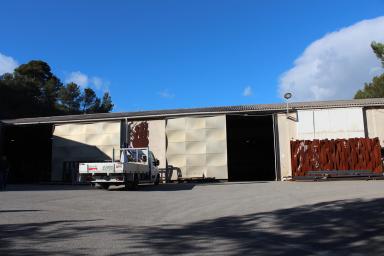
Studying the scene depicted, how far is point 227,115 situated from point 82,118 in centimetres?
1035

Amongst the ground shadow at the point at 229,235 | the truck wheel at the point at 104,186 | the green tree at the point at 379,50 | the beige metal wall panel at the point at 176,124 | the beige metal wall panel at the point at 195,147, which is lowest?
the ground shadow at the point at 229,235

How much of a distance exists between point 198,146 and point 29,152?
2052 centimetres

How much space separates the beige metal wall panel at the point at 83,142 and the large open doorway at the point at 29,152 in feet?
9.59

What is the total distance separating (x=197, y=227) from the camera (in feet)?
31.1

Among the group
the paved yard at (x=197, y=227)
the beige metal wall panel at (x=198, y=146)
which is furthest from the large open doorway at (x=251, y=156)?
the paved yard at (x=197, y=227)

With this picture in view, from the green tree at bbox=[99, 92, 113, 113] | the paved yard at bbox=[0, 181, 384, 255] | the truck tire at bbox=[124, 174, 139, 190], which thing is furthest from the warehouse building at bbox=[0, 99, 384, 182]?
the green tree at bbox=[99, 92, 113, 113]

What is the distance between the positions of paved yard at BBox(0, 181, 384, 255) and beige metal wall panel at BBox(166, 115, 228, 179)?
584 inches

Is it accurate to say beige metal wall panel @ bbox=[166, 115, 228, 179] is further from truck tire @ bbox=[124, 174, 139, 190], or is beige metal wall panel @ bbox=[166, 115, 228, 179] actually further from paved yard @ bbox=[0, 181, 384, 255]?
paved yard @ bbox=[0, 181, 384, 255]

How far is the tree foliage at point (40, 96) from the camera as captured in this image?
2094 inches

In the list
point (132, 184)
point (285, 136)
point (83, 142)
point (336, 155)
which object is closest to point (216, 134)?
point (285, 136)

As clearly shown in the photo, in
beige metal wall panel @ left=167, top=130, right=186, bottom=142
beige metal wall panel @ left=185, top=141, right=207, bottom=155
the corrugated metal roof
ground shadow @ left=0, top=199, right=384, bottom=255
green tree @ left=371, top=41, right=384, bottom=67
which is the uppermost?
green tree @ left=371, top=41, right=384, bottom=67

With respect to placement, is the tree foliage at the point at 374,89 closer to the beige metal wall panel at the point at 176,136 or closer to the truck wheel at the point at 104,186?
the beige metal wall panel at the point at 176,136

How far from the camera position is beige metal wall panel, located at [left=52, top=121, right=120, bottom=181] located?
30.5 metres

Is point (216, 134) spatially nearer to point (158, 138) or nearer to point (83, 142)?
point (158, 138)
